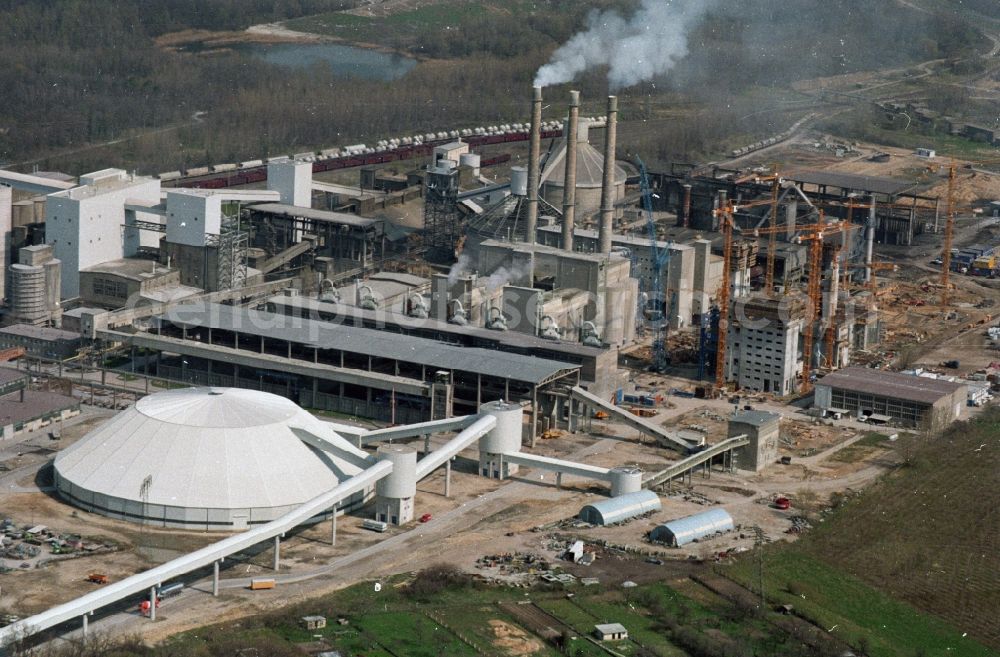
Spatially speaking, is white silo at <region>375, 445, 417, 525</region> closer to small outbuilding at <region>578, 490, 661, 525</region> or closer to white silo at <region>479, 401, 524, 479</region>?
white silo at <region>479, 401, 524, 479</region>

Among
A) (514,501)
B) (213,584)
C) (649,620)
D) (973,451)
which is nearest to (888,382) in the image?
(973,451)

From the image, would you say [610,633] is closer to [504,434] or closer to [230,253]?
[504,434]

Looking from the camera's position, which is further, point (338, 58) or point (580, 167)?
point (338, 58)

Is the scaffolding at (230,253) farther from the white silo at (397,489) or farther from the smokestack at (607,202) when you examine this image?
the white silo at (397,489)

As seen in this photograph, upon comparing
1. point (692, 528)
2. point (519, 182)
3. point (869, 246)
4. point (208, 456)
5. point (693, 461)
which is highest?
point (519, 182)

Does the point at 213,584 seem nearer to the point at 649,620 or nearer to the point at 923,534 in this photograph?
the point at 649,620

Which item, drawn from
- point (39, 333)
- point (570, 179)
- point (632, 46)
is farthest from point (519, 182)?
point (39, 333)
